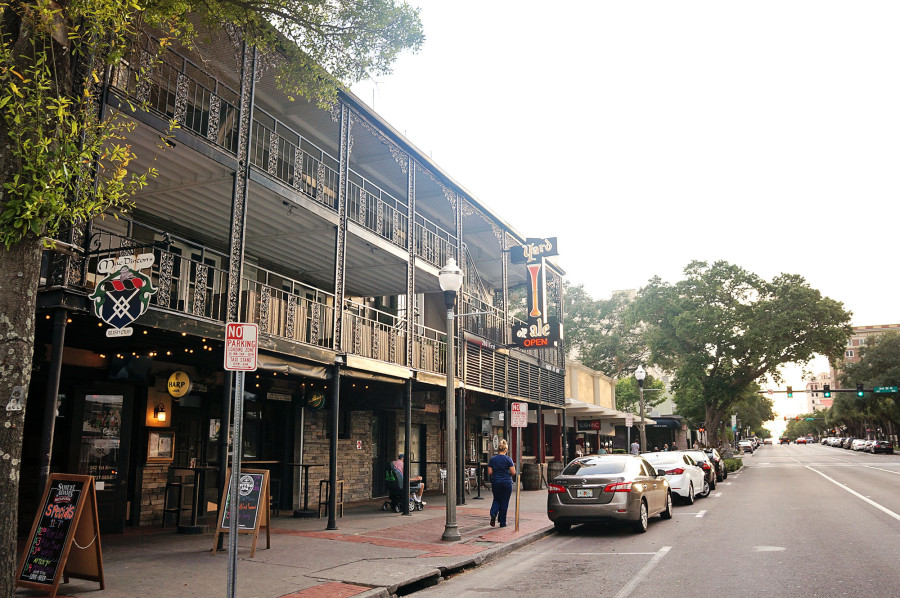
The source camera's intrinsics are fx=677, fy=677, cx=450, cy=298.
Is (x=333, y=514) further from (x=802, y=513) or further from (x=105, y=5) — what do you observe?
(x=802, y=513)

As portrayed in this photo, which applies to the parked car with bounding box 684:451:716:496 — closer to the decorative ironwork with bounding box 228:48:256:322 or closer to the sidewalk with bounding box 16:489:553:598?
the sidewalk with bounding box 16:489:553:598

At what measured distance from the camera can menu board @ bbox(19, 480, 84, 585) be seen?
7008 millimetres

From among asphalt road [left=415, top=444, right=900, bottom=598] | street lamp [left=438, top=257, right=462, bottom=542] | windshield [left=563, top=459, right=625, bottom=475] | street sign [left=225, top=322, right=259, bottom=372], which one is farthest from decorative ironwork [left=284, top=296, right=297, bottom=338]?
windshield [left=563, top=459, right=625, bottom=475]

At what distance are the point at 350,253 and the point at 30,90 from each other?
10726 millimetres

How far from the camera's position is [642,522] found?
508 inches

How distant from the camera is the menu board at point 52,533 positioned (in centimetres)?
701

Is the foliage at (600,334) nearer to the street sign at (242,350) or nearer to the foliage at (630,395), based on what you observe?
the foliage at (630,395)

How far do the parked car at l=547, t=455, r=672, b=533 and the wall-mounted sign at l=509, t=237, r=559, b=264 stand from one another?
11.2 meters

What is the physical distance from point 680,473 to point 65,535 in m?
15.8

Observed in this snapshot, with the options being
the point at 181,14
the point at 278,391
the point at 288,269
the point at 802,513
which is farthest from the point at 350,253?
the point at 802,513

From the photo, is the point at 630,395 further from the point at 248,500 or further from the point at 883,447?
the point at 248,500

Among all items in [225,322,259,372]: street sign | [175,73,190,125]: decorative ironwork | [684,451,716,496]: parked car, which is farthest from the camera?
[684,451,716,496]: parked car

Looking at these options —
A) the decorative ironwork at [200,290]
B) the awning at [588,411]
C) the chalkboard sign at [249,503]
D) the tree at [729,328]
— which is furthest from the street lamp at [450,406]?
the tree at [729,328]

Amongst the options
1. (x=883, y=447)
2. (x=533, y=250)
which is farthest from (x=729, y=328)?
(x=883, y=447)
